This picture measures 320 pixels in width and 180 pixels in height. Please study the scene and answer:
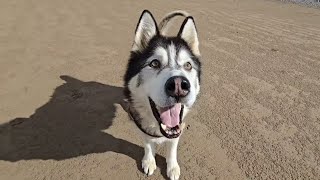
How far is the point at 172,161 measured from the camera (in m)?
4.39

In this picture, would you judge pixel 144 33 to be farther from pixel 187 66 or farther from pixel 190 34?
pixel 187 66

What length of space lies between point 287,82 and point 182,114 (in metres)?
3.56

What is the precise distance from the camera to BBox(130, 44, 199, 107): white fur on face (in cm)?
350

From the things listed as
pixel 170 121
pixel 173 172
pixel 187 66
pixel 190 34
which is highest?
pixel 190 34

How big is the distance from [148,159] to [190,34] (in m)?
1.53

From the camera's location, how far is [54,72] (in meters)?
6.81

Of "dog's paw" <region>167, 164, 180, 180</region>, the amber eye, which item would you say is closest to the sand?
"dog's paw" <region>167, 164, 180, 180</region>

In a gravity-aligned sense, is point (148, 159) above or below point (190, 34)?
below

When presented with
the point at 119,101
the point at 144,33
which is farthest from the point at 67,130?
the point at 144,33

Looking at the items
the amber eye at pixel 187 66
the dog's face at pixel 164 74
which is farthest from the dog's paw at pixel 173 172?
the amber eye at pixel 187 66

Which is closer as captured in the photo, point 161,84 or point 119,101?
point 161,84

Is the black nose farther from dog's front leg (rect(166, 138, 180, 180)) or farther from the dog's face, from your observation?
dog's front leg (rect(166, 138, 180, 180))

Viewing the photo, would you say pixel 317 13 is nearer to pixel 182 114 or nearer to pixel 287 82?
pixel 287 82

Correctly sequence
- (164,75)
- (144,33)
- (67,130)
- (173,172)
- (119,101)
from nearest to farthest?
(164,75) → (144,33) → (173,172) → (67,130) → (119,101)
